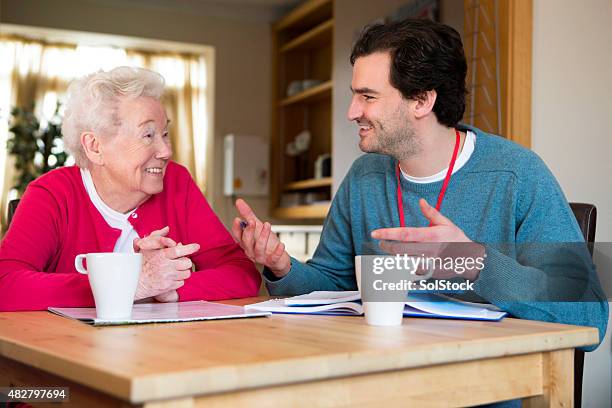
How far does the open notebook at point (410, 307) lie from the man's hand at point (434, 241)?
7 cm

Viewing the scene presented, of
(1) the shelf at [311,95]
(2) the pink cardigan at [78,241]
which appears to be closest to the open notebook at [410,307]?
(2) the pink cardigan at [78,241]

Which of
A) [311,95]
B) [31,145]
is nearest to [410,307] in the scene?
[311,95]

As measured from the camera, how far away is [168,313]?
1269 millimetres

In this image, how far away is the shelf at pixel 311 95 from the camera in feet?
17.8

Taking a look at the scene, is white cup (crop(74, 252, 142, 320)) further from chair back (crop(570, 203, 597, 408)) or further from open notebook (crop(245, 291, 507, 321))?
chair back (crop(570, 203, 597, 408))

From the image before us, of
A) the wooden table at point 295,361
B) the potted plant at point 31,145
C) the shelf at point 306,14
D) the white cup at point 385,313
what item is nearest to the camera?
the wooden table at point 295,361

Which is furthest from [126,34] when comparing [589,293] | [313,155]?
[589,293]

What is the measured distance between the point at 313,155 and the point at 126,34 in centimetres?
178

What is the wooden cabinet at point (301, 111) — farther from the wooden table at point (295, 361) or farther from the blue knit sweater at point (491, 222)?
the wooden table at point (295, 361)

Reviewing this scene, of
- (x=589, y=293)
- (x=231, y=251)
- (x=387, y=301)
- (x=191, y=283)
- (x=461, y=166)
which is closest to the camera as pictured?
(x=387, y=301)

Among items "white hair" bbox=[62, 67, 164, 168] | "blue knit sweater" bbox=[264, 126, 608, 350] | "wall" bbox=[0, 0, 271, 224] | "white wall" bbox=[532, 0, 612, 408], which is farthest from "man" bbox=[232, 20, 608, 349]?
"wall" bbox=[0, 0, 271, 224]

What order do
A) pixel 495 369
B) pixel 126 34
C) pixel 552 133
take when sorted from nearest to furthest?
pixel 495 369, pixel 552 133, pixel 126 34

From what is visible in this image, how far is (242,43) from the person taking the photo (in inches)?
250

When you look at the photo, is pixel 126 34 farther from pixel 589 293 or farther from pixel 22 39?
pixel 589 293
